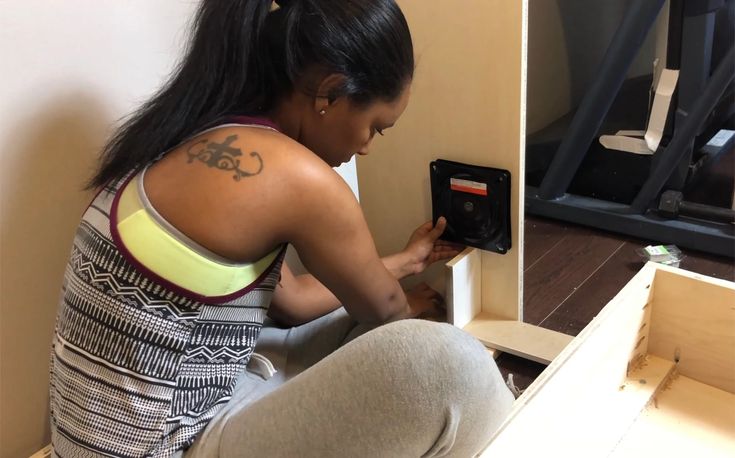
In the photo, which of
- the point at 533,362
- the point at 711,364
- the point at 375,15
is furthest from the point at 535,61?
the point at 375,15

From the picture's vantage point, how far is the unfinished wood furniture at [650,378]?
0.83 metres

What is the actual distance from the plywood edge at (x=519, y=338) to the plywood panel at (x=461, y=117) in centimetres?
3

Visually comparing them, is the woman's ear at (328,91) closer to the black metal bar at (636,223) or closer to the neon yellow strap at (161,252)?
the neon yellow strap at (161,252)

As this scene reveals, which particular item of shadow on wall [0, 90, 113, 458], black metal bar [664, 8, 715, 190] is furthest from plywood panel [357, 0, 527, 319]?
black metal bar [664, 8, 715, 190]

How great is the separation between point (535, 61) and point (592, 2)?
27cm

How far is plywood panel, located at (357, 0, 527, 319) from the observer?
103 centimetres

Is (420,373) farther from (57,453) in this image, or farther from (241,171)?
(57,453)

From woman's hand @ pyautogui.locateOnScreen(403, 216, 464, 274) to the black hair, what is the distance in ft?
1.59

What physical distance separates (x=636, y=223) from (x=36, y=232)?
145cm

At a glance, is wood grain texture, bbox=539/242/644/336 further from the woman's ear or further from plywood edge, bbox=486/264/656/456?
the woman's ear

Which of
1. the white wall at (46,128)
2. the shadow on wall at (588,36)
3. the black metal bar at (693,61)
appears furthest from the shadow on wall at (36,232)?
the shadow on wall at (588,36)

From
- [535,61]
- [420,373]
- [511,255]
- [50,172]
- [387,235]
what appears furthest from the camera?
[535,61]

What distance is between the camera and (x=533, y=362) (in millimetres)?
1220

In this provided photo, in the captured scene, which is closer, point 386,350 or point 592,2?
point 386,350
